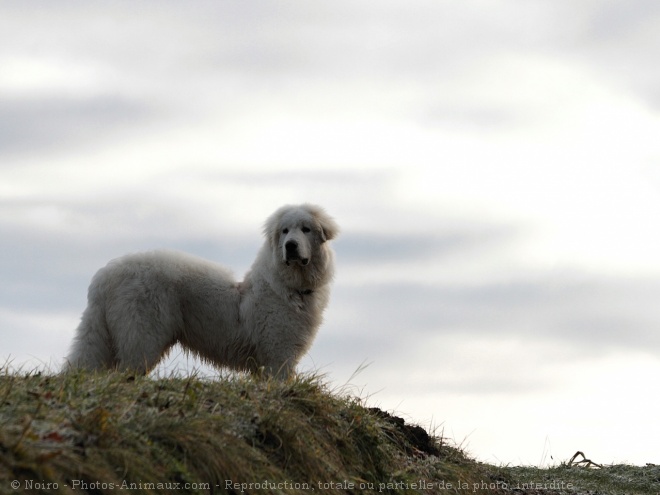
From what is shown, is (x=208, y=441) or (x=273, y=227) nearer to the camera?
(x=208, y=441)

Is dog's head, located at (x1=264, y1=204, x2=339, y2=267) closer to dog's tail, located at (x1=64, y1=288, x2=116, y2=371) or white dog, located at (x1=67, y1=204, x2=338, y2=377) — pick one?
white dog, located at (x1=67, y1=204, x2=338, y2=377)

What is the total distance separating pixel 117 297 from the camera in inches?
390

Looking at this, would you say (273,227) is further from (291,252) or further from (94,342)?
(94,342)

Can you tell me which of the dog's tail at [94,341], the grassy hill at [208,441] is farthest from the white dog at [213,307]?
the grassy hill at [208,441]

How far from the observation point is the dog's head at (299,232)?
33.2ft

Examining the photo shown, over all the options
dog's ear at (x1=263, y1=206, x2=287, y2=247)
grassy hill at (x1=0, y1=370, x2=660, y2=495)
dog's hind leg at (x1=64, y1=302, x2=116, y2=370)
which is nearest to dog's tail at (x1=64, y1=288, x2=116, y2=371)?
dog's hind leg at (x1=64, y1=302, x2=116, y2=370)

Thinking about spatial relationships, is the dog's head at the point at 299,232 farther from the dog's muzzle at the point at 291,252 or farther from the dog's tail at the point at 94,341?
the dog's tail at the point at 94,341

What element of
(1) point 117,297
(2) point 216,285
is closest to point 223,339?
(2) point 216,285

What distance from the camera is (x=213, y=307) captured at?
10164mm

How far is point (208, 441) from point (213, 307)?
472 centimetres

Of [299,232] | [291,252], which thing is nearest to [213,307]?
[291,252]

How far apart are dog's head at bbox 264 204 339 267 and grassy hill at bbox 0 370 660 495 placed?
113 inches

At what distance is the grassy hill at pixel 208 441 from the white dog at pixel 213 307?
8.50 feet

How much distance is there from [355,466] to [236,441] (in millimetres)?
1265
